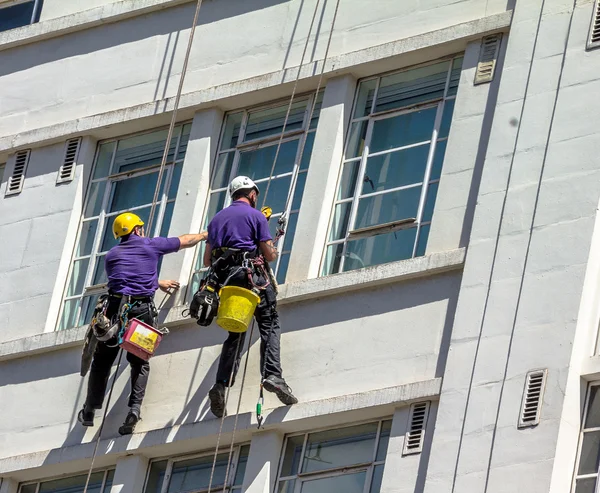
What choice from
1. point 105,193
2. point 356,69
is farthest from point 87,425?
point 356,69

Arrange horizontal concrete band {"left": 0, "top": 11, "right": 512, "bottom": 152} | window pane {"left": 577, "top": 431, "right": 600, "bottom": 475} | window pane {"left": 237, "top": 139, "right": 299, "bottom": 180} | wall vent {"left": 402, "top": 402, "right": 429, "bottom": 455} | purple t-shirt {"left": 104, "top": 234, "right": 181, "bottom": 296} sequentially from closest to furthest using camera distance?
1. window pane {"left": 577, "top": 431, "right": 600, "bottom": 475}
2. wall vent {"left": 402, "top": 402, "right": 429, "bottom": 455}
3. purple t-shirt {"left": 104, "top": 234, "right": 181, "bottom": 296}
4. horizontal concrete band {"left": 0, "top": 11, "right": 512, "bottom": 152}
5. window pane {"left": 237, "top": 139, "right": 299, "bottom": 180}

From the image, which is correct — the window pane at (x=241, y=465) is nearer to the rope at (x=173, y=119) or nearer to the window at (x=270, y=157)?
the window at (x=270, y=157)

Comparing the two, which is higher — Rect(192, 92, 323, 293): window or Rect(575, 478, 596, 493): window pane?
Rect(192, 92, 323, 293): window

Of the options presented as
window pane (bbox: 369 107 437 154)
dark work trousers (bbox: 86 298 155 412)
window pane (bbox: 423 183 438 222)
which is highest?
window pane (bbox: 369 107 437 154)

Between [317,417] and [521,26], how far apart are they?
423cm

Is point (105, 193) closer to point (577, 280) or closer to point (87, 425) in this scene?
point (87, 425)

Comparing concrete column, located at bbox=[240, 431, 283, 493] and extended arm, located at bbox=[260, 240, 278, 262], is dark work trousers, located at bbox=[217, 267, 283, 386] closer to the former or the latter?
extended arm, located at bbox=[260, 240, 278, 262]

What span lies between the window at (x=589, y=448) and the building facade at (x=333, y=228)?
0.02m

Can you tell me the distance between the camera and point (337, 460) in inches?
806

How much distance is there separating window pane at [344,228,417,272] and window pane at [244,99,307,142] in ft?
5.64

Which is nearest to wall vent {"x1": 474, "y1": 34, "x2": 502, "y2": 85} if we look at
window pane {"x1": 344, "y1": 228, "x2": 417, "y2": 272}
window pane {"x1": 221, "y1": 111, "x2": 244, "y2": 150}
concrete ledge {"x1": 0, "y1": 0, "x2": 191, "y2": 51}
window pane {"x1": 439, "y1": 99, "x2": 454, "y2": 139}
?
window pane {"x1": 439, "y1": 99, "x2": 454, "y2": 139}

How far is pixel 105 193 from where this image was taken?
23.6 m

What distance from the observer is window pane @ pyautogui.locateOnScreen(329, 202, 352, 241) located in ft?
71.4

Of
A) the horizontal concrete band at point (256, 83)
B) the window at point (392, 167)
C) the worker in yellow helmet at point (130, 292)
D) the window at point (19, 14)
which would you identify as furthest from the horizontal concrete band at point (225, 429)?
the window at point (19, 14)
